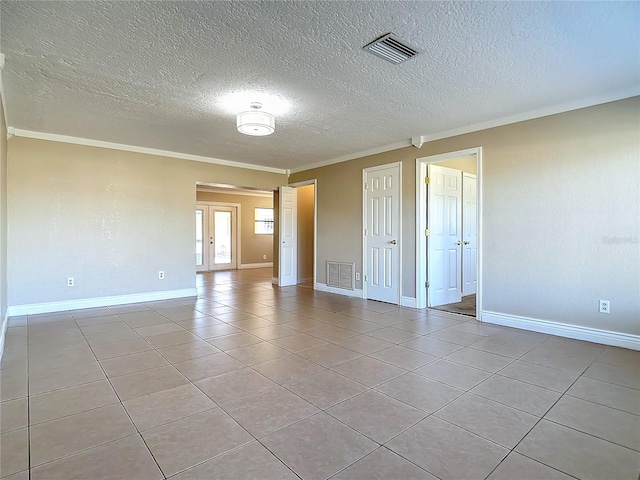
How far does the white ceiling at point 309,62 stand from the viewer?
2.13m

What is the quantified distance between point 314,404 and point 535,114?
385 centimetres

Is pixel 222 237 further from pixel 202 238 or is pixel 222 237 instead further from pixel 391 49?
pixel 391 49

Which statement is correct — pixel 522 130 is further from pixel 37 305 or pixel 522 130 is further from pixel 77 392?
pixel 37 305

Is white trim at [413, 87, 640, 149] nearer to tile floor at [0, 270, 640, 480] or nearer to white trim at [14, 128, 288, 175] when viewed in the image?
tile floor at [0, 270, 640, 480]

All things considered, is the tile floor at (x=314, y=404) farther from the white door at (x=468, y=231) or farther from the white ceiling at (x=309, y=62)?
the white ceiling at (x=309, y=62)

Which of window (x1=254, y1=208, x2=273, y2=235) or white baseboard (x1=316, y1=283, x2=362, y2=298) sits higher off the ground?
window (x1=254, y1=208, x2=273, y2=235)

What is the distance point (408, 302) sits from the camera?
5168mm

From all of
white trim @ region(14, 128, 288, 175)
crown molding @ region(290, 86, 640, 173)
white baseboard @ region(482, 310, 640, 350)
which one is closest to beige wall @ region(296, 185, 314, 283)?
white trim @ region(14, 128, 288, 175)

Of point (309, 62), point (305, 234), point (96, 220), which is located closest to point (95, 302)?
point (96, 220)

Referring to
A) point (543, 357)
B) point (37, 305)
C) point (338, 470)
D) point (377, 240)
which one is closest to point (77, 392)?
point (338, 470)

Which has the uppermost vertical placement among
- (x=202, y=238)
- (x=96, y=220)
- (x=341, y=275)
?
(x=96, y=220)

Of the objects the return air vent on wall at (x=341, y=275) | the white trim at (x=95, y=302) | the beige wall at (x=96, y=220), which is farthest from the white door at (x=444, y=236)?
the white trim at (x=95, y=302)

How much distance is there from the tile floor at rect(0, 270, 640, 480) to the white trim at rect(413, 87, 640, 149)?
8.01 feet

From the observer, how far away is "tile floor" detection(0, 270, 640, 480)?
1614 mm
